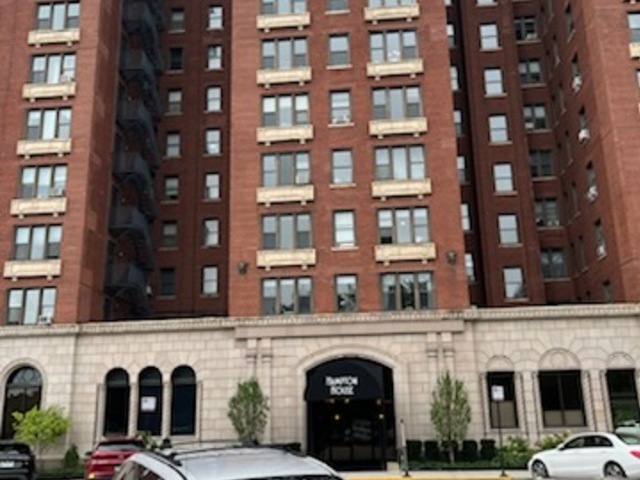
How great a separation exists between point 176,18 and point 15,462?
39.5 m

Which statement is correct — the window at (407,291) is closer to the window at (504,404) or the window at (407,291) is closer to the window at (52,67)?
the window at (504,404)

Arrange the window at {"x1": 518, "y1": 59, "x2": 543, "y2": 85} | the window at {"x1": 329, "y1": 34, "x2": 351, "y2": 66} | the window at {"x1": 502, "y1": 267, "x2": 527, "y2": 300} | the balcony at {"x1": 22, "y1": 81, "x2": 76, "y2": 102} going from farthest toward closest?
the window at {"x1": 518, "y1": 59, "x2": 543, "y2": 85}
the window at {"x1": 502, "y1": 267, "x2": 527, "y2": 300}
the balcony at {"x1": 22, "y1": 81, "x2": 76, "y2": 102}
the window at {"x1": 329, "y1": 34, "x2": 351, "y2": 66}

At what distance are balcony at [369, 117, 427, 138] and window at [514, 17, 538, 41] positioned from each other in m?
18.9

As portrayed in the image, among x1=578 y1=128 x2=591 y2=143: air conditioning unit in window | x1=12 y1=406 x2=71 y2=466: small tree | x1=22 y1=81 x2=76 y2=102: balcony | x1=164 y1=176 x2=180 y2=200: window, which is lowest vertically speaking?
x1=12 y1=406 x2=71 y2=466: small tree

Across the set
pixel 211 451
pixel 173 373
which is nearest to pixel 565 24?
pixel 173 373

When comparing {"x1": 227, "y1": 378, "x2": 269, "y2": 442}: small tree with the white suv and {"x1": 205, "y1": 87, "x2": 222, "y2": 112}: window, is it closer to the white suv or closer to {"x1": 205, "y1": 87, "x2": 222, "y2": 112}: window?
{"x1": 205, "y1": 87, "x2": 222, "y2": 112}: window

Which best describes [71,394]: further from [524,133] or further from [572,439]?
[524,133]

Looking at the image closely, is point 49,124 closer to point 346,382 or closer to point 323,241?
point 323,241

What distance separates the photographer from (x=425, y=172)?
36.3 meters

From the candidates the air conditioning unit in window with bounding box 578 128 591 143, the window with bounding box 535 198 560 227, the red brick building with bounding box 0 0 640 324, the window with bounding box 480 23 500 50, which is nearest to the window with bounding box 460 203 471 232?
the red brick building with bounding box 0 0 640 324

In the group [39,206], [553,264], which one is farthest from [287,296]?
[553,264]

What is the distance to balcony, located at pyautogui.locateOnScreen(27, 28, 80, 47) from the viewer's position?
4016 cm

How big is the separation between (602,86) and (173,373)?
2752cm

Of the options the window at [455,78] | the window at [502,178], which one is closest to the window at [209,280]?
the window at [502,178]
